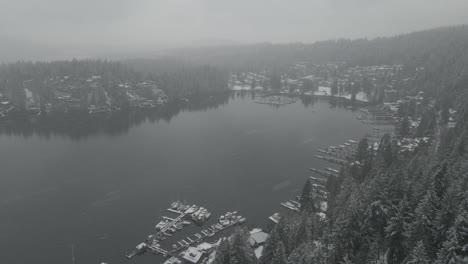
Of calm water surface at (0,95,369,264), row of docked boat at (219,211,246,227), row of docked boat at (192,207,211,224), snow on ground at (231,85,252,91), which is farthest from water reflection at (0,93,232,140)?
row of docked boat at (219,211,246,227)

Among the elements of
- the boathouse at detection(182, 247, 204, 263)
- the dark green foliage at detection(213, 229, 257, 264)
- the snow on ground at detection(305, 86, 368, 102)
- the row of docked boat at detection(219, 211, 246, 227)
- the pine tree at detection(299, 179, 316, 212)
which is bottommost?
the boathouse at detection(182, 247, 204, 263)

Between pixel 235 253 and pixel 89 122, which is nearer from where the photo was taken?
pixel 235 253

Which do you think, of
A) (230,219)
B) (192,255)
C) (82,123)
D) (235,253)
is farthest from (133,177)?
(82,123)

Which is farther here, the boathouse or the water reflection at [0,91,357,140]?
the water reflection at [0,91,357,140]

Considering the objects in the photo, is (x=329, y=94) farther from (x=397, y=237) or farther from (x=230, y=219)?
(x=397, y=237)

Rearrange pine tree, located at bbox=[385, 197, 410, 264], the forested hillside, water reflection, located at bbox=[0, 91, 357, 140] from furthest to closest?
water reflection, located at bbox=[0, 91, 357, 140]
pine tree, located at bbox=[385, 197, 410, 264]
the forested hillside

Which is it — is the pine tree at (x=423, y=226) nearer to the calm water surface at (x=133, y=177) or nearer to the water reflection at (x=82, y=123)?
the calm water surface at (x=133, y=177)

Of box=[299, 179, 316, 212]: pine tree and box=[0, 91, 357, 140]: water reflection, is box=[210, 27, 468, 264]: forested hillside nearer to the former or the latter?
box=[299, 179, 316, 212]: pine tree

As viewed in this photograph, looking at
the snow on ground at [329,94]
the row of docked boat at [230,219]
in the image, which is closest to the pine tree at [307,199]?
the row of docked boat at [230,219]
